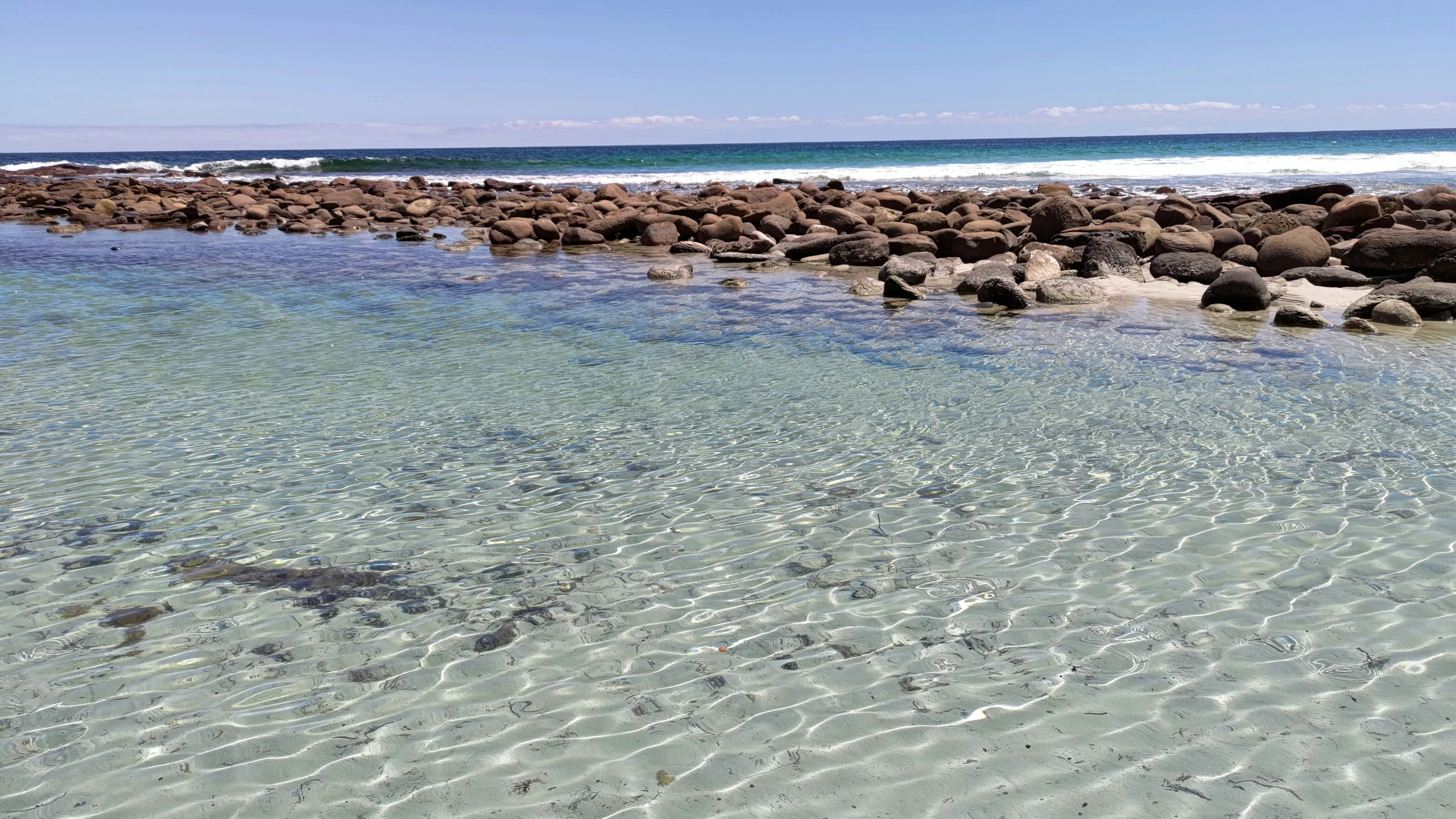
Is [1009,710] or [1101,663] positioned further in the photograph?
[1101,663]

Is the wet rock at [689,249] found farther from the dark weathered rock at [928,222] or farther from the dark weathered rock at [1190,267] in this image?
the dark weathered rock at [1190,267]

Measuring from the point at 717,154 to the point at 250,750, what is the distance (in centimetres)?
7920

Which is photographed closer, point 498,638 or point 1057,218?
point 498,638

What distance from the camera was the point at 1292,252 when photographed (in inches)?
550

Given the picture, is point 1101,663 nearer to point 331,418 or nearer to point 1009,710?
point 1009,710

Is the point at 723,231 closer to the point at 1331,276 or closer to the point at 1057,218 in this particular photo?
the point at 1057,218

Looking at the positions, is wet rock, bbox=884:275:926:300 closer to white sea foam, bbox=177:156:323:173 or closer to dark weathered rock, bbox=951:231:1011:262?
dark weathered rock, bbox=951:231:1011:262

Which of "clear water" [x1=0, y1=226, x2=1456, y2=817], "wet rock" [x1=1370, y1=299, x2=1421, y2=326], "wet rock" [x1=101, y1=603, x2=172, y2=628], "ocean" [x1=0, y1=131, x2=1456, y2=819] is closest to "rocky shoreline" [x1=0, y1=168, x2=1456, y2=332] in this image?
"wet rock" [x1=1370, y1=299, x2=1421, y2=326]

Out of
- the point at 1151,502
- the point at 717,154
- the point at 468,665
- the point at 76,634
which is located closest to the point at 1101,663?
the point at 1151,502

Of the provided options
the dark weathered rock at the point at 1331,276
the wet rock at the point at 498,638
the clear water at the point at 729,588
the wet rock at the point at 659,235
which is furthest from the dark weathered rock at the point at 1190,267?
the wet rock at the point at 498,638

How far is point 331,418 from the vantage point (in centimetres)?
688

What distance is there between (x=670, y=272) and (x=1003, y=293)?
5.24 metres

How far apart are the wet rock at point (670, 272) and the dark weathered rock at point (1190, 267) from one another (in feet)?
22.8

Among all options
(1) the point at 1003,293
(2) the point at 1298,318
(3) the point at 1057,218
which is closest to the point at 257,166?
(3) the point at 1057,218
